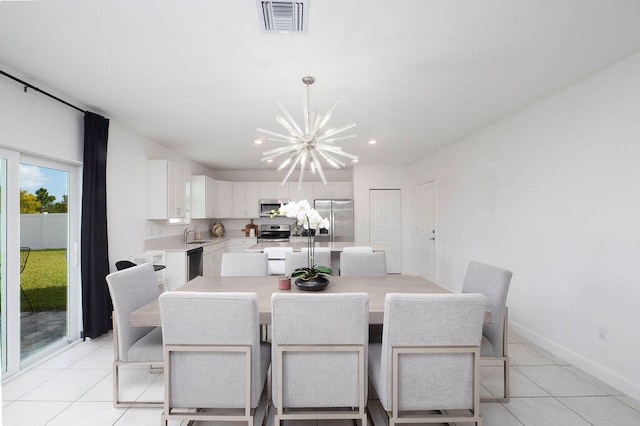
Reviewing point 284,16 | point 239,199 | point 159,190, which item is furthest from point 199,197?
point 284,16

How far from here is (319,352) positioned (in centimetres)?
159

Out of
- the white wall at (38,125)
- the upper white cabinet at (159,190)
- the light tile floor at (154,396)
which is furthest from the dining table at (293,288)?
the upper white cabinet at (159,190)

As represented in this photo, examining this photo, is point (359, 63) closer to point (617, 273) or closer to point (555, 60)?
point (555, 60)

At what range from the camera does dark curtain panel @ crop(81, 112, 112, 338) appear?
3090 mm

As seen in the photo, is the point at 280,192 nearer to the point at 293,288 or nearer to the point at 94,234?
the point at 94,234

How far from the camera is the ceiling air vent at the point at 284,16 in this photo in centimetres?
165

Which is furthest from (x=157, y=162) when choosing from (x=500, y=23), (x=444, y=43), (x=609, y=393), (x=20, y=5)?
(x=609, y=393)

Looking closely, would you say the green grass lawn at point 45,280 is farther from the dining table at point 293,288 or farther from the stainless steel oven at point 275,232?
the stainless steel oven at point 275,232

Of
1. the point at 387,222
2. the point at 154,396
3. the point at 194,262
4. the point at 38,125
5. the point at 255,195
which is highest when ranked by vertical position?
the point at 38,125

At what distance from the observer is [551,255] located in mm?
2926

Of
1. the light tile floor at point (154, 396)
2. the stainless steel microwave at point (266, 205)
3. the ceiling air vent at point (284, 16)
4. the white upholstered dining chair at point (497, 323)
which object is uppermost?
the ceiling air vent at point (284, 16)

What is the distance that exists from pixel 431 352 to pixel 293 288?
113cm

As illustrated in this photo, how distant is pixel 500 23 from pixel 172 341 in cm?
269

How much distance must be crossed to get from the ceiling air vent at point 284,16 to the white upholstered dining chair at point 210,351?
158cm
